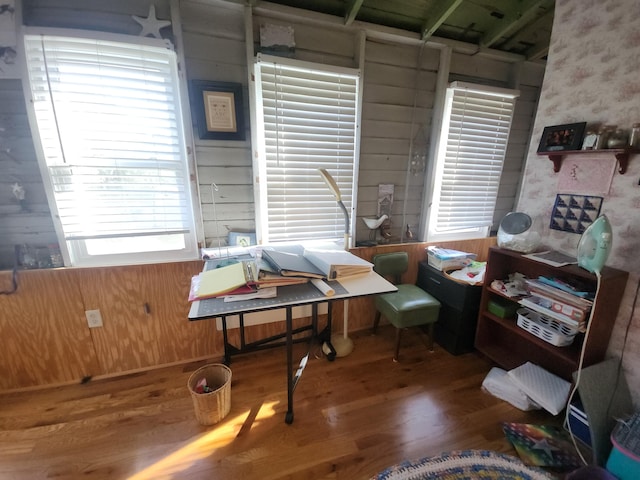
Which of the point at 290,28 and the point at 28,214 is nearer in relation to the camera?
the point at 28,214

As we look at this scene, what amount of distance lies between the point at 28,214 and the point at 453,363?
9.62 ft

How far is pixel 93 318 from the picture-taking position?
1.66 m

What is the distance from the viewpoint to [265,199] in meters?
1.86

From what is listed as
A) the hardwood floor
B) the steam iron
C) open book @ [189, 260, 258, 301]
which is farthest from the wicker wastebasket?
the steam iron

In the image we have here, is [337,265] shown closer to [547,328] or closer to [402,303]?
[402,303]

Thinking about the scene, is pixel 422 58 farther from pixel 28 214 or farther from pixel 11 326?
pixel 11 326

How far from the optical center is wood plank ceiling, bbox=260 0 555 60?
171 cm

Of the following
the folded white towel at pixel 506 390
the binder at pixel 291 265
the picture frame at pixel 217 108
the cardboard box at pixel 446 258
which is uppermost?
the picture frame at pixel 217 108

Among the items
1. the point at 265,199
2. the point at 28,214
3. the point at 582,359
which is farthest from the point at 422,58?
the point at 28,214

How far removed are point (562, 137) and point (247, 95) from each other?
6.26 ft

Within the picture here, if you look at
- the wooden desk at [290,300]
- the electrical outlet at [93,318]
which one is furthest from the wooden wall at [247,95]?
the wooden desk at [290,300]

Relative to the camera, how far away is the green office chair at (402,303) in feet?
6.04

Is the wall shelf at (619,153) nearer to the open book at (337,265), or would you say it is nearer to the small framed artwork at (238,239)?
the open book at (337,265)

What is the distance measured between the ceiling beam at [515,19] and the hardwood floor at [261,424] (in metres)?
2.44
